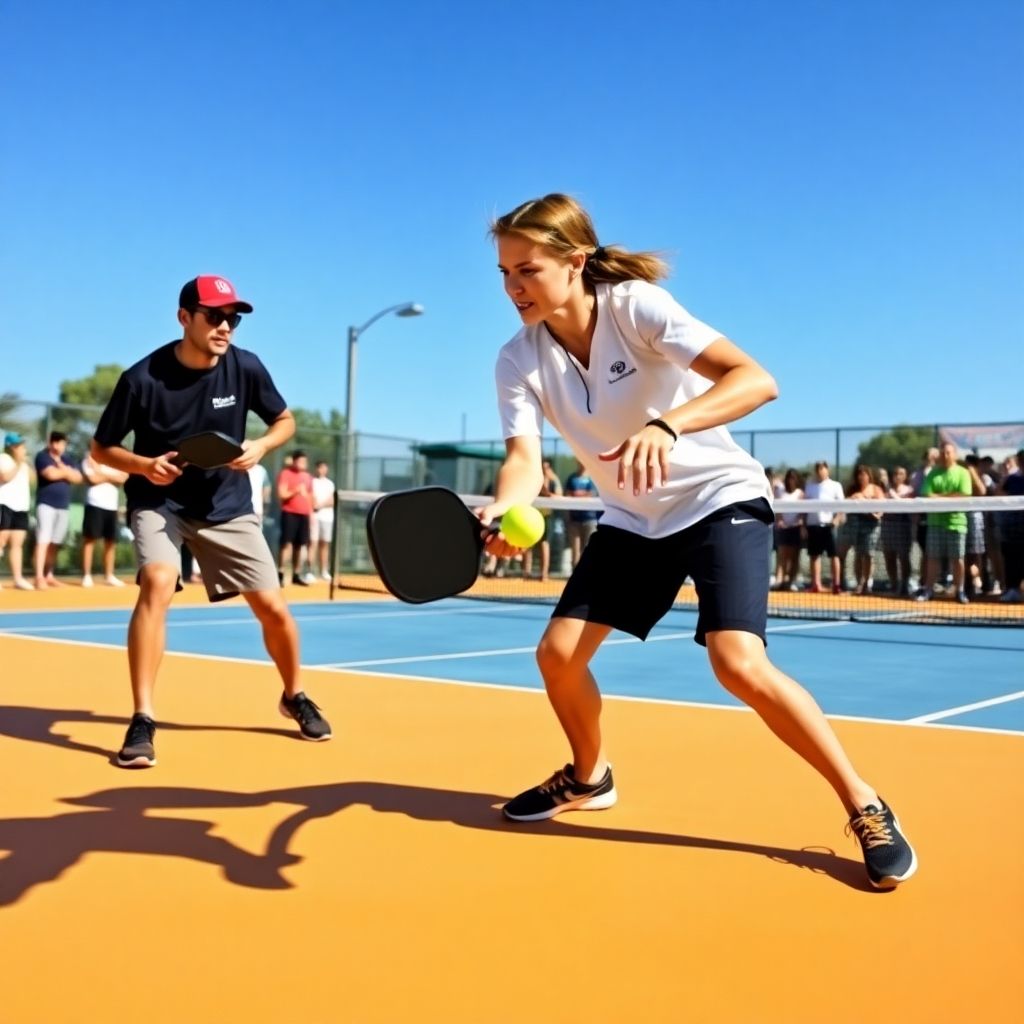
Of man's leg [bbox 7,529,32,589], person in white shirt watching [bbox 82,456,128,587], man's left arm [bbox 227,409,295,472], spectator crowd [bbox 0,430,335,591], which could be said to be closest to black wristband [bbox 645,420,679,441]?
man's left arm [bbox 227,409,295,472]

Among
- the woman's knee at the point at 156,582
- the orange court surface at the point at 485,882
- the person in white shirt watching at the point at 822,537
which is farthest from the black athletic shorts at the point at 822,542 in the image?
the woman's knee at the point at 156,582

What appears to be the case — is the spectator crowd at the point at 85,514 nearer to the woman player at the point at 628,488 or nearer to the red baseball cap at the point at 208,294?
the red baseball cap at the point at 208,294

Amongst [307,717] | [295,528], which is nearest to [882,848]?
[307,717]

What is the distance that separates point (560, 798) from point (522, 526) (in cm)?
130

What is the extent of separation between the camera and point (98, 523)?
15.5 m

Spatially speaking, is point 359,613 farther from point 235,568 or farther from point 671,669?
point 235,568

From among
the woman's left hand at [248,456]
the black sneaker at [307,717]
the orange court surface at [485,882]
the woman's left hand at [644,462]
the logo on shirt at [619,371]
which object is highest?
the logo on shirt at [619,371]

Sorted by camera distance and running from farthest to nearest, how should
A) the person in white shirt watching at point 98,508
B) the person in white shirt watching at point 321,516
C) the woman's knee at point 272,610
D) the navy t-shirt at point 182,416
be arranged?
the person in white shirt watching at point 321,516, the person in white shirt watching at point 98,508, the woman's knee at point 272,610, the navy t-shirt at point 182,416

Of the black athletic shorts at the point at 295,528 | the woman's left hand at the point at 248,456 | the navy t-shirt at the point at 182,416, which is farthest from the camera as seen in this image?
the black athletic shorts at the point at 295,528

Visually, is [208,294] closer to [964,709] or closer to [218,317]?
[218,317]

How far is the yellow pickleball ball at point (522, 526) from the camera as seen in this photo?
134 inches

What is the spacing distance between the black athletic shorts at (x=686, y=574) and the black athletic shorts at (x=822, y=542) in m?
13.7

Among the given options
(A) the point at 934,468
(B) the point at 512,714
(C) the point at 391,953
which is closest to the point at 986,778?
(B) the point at 512,714

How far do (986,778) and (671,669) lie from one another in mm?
3584
